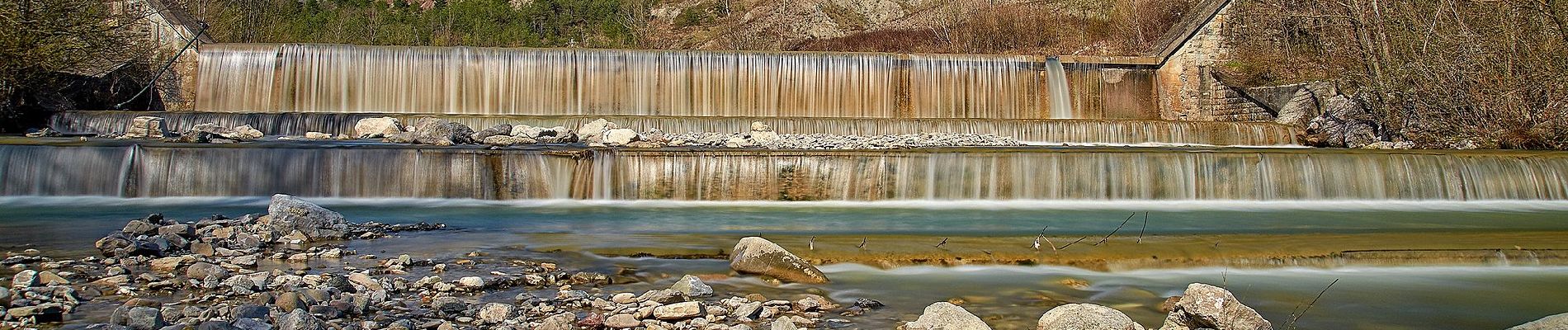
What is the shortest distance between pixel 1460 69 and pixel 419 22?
3148cm

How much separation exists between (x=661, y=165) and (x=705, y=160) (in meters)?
0.40

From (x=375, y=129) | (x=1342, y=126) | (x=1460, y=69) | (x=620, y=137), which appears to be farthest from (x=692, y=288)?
(x=1342, y=126)

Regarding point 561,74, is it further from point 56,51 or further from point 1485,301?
point 1485,301

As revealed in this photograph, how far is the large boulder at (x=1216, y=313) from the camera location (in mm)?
4051

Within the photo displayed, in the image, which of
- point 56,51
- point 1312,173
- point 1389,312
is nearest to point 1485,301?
point 1389,312

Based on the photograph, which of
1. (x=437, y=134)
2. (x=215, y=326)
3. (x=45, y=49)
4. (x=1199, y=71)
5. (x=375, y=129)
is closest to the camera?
(x=215, y=326)

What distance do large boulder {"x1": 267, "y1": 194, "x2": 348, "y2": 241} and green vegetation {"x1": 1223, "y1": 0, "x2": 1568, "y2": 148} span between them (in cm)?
1270

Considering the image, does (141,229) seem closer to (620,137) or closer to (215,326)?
(215,326)

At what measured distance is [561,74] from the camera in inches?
703

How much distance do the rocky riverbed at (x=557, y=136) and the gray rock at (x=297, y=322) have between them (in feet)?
29.4

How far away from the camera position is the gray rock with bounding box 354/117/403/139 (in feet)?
46.0

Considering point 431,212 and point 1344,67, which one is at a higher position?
point 1344,67

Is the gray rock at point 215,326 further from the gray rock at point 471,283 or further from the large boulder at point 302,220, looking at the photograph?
the large boulder at point 302,220

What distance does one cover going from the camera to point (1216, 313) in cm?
405
